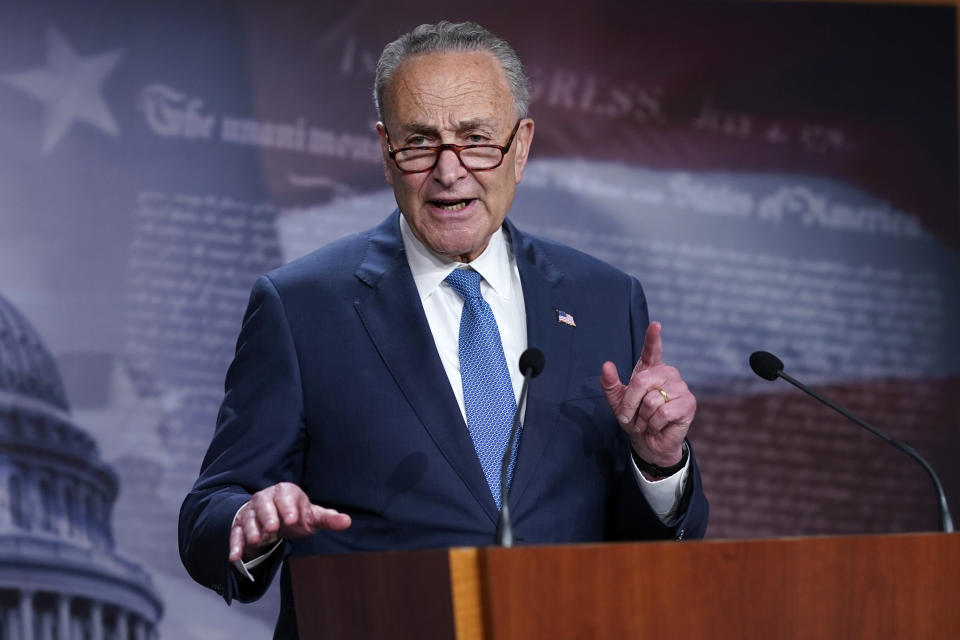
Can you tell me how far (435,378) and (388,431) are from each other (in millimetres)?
111

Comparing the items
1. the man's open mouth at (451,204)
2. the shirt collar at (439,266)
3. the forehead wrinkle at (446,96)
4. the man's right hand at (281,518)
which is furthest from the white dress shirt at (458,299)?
the man's right hand at (281,518)

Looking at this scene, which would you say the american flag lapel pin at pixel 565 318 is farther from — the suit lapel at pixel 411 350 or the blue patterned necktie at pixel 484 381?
the suit lapel at pixel 411 350

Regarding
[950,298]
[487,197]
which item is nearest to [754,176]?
[950,298]

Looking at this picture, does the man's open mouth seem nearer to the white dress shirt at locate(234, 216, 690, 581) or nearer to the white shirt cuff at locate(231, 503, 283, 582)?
the white dress shirt at locate(234, 216, 690, 581)

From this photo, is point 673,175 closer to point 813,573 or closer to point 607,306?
point 607,306

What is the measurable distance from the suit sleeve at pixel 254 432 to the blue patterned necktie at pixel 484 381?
0.90 feet

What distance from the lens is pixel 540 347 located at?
73.0 inches

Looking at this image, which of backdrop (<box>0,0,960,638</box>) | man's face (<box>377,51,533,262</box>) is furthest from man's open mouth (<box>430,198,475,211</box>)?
backdrop (<box>0,0,960,638</box>)

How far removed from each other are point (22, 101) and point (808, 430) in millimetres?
2824

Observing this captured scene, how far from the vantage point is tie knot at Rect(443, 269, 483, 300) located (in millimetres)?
1908

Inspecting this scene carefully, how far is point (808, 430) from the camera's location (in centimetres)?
399

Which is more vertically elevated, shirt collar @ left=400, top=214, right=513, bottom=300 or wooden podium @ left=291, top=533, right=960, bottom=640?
shirt collar @ left=400, top=214, right=513, bottom=300

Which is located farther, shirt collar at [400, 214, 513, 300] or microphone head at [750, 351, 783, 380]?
shirt collar at [400, 214, 513, 300]

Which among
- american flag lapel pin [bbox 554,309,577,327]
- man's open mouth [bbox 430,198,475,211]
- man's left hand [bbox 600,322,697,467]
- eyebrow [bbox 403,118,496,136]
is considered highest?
eyebrow [bbox 403,118,496,136]
